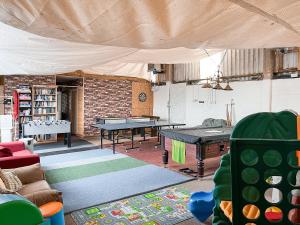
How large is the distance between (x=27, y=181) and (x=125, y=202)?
134cm

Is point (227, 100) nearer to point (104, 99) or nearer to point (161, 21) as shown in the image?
point (104, 99)

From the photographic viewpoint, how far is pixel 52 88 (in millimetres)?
8422

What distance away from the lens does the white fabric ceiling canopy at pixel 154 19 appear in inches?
50.7

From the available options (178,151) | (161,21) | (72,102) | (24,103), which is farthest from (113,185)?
(72,102)

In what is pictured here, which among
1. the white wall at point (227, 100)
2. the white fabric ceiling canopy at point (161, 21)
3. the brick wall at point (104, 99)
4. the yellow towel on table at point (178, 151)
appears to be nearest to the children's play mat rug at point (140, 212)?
the yellow towel on table at point (178, 151)

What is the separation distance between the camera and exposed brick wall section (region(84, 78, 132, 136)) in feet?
30.7

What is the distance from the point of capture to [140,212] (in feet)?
10.5

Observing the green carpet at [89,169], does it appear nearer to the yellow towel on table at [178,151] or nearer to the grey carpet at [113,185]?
the grey carpet at [113,185]

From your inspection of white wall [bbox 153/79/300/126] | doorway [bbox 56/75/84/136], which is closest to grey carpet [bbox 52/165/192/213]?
white wall [bbox 153/79/300/126]

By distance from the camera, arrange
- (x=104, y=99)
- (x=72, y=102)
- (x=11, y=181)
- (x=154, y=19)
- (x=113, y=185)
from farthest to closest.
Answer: (x=72, y=102), (x=104, y=99), (x=113, y=185), (x=11, y=181), (x=154, y=19)

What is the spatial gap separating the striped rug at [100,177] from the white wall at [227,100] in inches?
138

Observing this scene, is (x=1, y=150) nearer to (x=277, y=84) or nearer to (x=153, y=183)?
(x=153, y=183)

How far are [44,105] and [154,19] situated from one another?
25.4 feet

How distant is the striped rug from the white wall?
11.5ft
